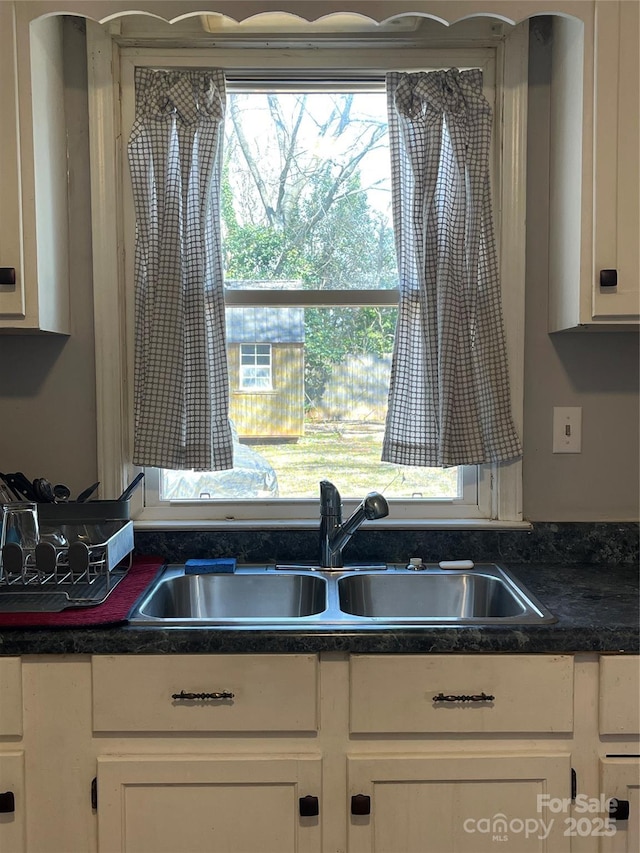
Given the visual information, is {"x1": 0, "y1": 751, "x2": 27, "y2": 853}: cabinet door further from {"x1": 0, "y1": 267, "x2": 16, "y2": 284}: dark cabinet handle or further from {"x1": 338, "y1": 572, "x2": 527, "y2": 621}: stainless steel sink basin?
{"x1": 0, "y1": 267, "x2": 16, "y2": 284}: dark cabinet handle

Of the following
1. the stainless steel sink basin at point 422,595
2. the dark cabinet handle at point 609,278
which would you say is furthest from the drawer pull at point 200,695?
the dark cabinet handle at point 609,278

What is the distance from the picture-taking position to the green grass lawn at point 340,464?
199 cm

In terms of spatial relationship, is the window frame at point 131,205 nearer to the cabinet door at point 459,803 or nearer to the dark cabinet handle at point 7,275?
the dark cabinet handle at point 7,275

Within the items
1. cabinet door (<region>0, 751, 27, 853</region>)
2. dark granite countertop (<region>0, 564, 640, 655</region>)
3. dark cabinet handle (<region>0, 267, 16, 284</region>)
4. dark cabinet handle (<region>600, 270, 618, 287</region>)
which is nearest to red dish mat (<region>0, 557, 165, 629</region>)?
dark granite countertop (<region>0, 564, 640, 655</region>)

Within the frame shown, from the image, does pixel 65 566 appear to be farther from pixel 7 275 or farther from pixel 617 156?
pixel 617 156

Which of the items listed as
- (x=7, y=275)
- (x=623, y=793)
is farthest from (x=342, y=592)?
(x=7, y=275)

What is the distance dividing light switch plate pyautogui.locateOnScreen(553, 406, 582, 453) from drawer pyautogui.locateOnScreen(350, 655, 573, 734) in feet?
2.41

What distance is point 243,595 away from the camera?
5.98 feet

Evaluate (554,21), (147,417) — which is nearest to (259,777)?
(147,417)

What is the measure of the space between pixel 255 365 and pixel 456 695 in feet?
3.43

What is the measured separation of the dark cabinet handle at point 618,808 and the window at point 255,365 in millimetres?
1301

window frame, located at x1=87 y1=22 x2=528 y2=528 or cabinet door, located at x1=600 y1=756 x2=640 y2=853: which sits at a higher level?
window frame, located at x1=87 y1=22 x2=528 y2=528

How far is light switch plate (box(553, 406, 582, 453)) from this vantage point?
6.36ft

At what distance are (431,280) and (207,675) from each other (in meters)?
1.16
